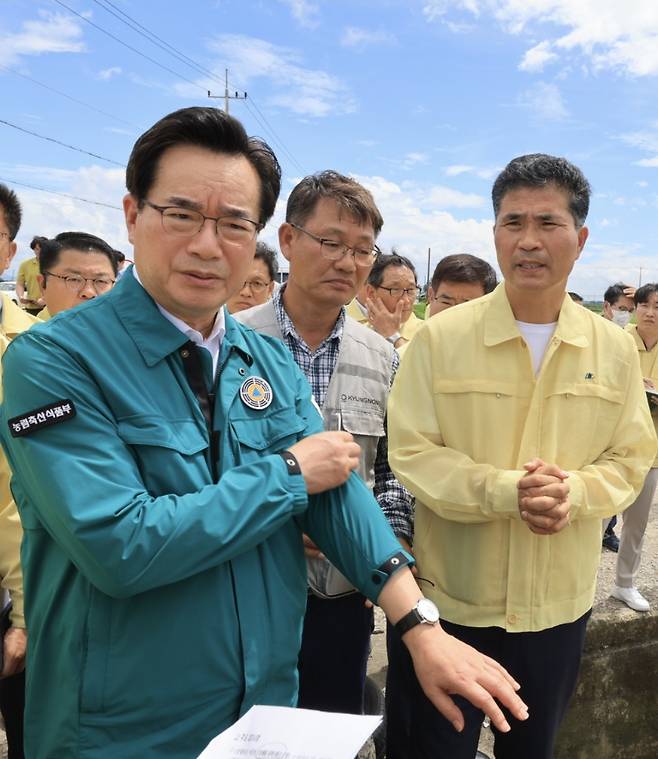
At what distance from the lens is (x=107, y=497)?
1.06 meters

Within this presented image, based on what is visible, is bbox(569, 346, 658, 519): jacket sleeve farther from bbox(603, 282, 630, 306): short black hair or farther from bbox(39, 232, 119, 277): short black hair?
bbox(603, 282, 630, 306): short black hair

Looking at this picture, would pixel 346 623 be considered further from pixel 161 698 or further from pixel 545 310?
pixel 545 310

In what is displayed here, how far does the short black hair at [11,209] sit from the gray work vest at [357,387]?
119cm

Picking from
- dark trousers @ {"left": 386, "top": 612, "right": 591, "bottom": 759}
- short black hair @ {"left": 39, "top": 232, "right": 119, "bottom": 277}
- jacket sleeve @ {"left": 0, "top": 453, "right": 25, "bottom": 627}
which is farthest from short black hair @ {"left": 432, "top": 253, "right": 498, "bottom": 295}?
jacket sleeve @ {"left": 0, "top": 453, "right": 25, "bottom": 627}

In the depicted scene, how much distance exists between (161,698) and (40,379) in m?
0.66

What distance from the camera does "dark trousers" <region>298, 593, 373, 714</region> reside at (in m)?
2.16

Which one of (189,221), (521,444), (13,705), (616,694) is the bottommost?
(616,694)

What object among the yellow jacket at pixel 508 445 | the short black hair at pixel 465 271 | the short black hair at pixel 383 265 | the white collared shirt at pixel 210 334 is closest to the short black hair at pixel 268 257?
the short black hair at pixel 383 265

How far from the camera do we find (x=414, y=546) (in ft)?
7.15

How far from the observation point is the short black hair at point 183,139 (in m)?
1.29

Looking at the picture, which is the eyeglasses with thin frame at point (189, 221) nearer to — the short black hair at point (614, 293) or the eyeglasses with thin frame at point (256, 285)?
the eyeglasses with thin frame at point (256, 285)

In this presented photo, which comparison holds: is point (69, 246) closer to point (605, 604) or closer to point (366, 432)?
point (366, 432)

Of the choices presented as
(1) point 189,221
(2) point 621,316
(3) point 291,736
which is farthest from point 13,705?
(2) point 621,316

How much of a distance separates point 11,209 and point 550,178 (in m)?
2.27
